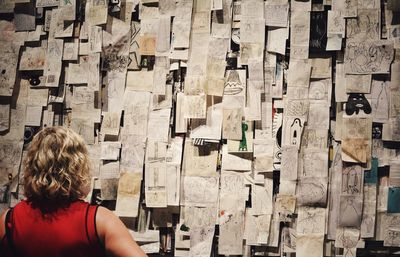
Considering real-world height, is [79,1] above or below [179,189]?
above

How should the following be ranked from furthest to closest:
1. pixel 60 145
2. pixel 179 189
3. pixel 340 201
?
pixel 179 189 < pixel 340 201 < pixel 60 145

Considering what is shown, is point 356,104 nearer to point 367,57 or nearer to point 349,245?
point 367,57

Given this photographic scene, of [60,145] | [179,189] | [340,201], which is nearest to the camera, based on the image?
[60,145]

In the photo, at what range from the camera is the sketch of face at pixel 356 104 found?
227cm

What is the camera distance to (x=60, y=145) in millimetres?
1442

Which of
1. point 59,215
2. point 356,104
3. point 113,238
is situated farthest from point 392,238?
point 59,215

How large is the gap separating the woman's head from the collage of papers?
3.25 ft

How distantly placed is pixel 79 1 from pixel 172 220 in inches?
47.0

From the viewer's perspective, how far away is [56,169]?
143 centimetres

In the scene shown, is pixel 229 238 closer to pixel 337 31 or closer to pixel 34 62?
pixel 337 31

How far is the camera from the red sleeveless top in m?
1.38

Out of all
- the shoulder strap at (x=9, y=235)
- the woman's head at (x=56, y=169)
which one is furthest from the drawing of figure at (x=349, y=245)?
the shoulder strap at (x=9, y=235)

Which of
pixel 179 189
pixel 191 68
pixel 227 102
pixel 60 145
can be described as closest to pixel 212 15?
pixel 191 68

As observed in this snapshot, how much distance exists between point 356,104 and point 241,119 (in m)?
0.51
